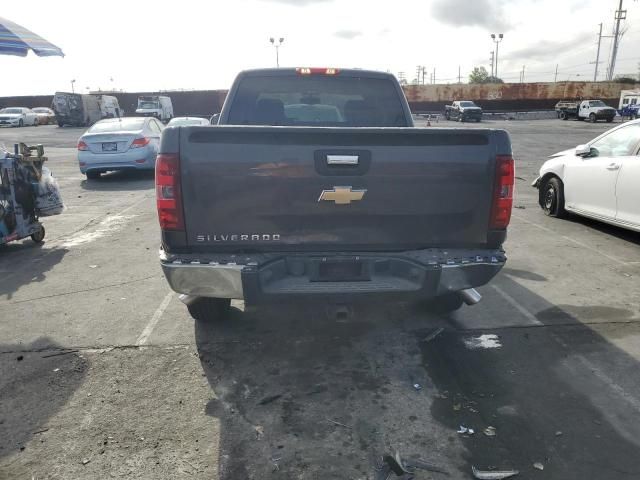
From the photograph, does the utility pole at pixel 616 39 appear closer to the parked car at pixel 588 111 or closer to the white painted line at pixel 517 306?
the parked car at pixel 588 111

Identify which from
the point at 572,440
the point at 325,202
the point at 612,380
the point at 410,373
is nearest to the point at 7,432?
the point at 325,202

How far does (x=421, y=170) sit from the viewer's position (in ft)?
10.7

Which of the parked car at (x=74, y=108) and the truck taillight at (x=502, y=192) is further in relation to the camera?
the parked car at (x=74, y=108)

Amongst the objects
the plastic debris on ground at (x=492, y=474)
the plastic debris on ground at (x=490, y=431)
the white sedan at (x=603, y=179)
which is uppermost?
the white sedan at (x=603, y=179)

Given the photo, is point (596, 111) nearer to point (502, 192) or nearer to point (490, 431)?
point (502, 192)

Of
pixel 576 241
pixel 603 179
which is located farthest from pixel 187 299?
pixel 603 179

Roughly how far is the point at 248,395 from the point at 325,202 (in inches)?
54.1

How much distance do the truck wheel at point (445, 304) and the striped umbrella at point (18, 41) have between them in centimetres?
678

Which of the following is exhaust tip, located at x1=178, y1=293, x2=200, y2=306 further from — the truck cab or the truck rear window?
the truck cab

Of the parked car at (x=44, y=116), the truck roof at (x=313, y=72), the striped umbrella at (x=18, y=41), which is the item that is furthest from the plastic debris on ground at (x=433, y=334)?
the parked car at (x=44, y=116)

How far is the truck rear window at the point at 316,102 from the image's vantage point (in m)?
4.93

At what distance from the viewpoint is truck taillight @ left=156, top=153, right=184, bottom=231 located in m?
3.10

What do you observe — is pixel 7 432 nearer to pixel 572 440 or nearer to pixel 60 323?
pixel 60 323

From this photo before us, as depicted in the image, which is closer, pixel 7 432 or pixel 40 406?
pixel 7 432
